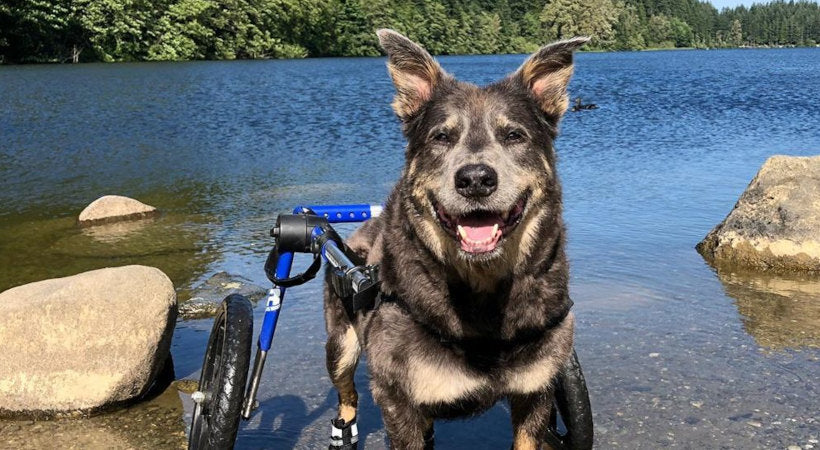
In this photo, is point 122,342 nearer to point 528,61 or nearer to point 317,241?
point 317,241

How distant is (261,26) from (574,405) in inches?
4229

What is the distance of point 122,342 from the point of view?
7012 millimetres

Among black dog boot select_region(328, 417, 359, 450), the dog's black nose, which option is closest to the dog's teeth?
the dog's black nose

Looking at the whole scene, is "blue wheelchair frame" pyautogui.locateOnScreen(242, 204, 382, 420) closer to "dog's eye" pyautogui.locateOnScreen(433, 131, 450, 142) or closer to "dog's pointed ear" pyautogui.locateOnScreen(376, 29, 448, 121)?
"dog's pointed ear" pyautogui.locateOnScreen(376, 29, 448, 121)

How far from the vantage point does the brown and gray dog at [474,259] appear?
4.35 metres

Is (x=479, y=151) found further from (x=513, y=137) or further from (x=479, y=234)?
(x=479, y=234)

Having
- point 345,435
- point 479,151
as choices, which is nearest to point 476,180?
point 479,151

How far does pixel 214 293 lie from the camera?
1003cm

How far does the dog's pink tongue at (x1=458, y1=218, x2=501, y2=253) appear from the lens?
419 centimetres

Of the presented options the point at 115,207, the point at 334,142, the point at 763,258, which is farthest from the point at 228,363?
the point at 334,142

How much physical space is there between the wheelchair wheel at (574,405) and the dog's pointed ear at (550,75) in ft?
5.39

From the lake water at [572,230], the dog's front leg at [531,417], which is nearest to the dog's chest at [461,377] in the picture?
the dog's front leg at [531,417]

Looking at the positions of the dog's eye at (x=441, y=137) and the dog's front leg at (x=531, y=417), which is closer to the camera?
the dog's front leg at (x=531, y=417)

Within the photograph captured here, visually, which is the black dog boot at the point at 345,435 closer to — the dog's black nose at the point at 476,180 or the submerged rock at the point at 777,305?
the dog's black nose at the point at 476,180
